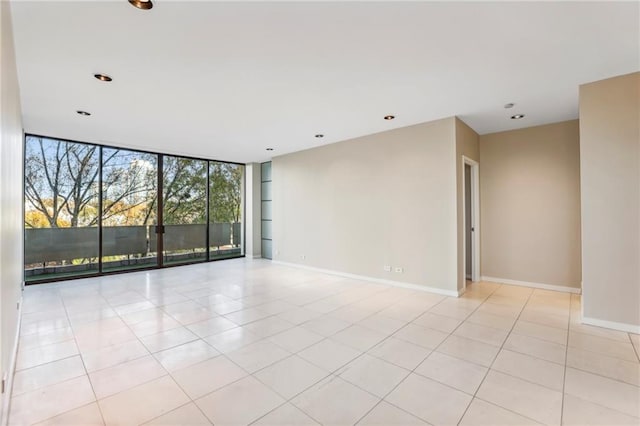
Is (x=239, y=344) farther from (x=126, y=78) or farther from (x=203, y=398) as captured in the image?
(x=126, y=78)

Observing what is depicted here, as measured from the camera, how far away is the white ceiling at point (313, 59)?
2.15 meters

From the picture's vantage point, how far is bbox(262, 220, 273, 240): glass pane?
824cm

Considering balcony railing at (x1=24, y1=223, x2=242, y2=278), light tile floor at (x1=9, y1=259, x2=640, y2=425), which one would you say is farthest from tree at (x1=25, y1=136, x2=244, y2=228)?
light tile floor at (x1=9, y1=259, x2=640, y2=425)

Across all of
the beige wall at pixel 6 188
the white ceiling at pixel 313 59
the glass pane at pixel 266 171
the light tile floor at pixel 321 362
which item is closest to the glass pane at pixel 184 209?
the glass pane at pixel 266 171

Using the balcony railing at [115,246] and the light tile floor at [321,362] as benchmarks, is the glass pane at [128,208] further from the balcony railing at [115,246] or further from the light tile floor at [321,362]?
the light tile floor at [321,362]

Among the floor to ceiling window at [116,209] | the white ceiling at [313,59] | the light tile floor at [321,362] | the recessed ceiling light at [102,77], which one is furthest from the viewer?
the floor to ceiling window at [116,209]

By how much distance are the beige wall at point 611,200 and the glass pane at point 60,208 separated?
8.32 metres

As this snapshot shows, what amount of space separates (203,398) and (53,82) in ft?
12.1

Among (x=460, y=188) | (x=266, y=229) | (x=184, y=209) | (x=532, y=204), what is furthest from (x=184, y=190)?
(x=532, y=204)

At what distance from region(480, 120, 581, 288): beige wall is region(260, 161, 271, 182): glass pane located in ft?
17.4

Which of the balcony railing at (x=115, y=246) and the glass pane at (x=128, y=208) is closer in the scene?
the balcony railing at (x=115, y=246)

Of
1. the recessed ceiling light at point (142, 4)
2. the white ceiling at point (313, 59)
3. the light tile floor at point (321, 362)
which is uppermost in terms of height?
the white ceiling at point (313, 59)

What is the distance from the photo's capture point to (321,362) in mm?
2584

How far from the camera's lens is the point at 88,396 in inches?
83.4
